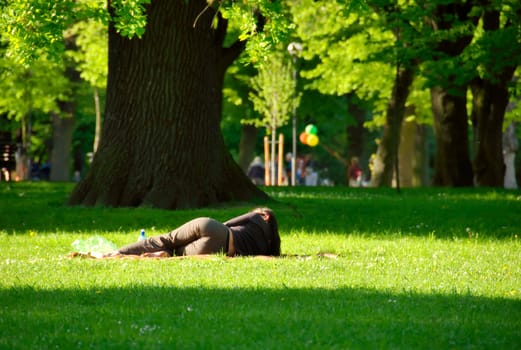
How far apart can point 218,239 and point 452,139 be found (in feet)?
60.9

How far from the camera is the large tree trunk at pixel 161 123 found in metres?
19.4

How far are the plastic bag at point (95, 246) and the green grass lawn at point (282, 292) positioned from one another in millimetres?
290

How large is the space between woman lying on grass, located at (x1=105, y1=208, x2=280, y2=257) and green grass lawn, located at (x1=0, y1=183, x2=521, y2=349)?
16.7 inches

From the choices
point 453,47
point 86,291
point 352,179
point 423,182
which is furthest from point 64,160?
point 86,291

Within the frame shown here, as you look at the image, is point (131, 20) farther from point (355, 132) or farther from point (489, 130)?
point (355, 132)

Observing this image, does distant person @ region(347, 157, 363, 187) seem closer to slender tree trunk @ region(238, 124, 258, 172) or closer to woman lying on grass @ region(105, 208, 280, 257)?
slender tree trunk @ region(238, 124, 258, 172)

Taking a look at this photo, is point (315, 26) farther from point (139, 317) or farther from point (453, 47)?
point (139, 317)

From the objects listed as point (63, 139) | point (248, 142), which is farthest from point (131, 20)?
point (248, 142)

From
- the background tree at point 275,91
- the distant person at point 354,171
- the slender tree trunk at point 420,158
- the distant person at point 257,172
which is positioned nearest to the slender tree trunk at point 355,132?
the distant person at point 354,171

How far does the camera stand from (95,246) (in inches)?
526

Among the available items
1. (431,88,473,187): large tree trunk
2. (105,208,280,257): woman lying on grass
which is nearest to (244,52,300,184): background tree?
(431,88,473,187): large tree trunk

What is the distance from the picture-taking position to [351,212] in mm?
19484

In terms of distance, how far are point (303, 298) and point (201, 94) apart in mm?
11437

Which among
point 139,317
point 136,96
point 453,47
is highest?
point 453,47
